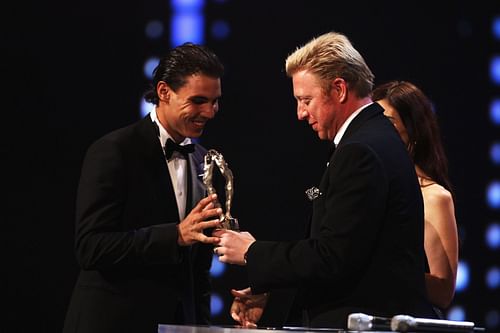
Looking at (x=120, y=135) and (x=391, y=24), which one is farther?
(x=391, y=24)

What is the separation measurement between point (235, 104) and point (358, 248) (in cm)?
191

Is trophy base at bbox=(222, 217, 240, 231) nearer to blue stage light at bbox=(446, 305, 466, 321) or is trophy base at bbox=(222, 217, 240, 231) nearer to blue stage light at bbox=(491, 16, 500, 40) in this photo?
blue stage light at bbox=(446, 305, 466, 321)

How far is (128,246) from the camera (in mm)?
3053

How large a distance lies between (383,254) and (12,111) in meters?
2.04

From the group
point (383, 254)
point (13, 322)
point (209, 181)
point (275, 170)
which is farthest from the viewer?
point (275, 170)

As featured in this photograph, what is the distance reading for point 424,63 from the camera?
4617 millimetres

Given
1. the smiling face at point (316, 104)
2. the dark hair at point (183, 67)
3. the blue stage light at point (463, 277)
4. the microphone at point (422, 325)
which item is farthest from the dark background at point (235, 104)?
the microphone at point (422, 325)

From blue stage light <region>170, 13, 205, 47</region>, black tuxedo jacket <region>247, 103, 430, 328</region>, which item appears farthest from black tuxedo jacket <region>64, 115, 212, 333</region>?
blue stage light <region>170, 13, 205, 47</region>

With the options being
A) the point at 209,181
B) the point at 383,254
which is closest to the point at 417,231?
the point at 383,254

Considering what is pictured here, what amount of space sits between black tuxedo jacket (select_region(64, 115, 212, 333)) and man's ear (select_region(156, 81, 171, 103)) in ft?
0.66

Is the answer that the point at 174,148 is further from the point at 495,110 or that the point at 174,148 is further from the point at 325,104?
the point at 495,110

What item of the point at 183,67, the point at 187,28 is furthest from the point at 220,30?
the point at 183,67

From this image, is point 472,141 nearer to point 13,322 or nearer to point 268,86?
point 268,86

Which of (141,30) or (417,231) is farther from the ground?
(141,30)
